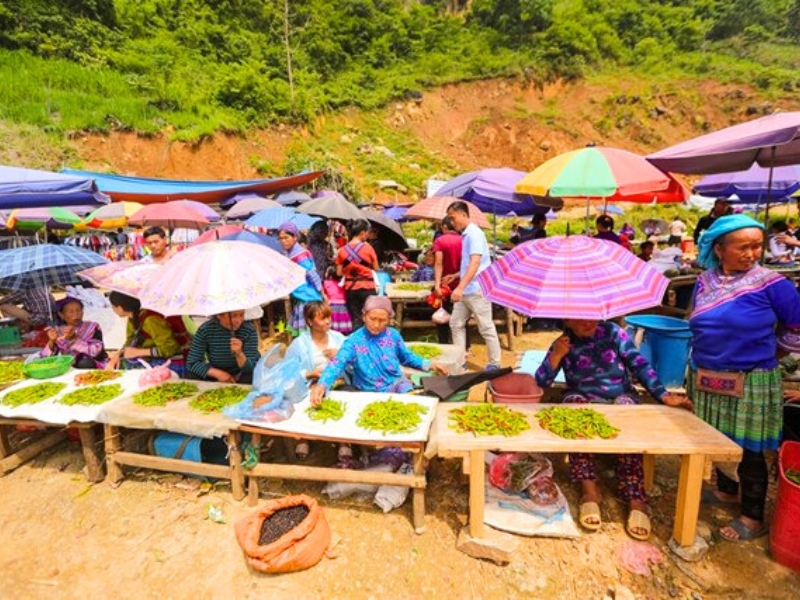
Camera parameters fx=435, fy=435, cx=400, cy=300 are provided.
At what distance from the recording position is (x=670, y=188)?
458 cm

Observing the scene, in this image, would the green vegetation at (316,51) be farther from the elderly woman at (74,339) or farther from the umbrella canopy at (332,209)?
the elderly woman at (74,339)

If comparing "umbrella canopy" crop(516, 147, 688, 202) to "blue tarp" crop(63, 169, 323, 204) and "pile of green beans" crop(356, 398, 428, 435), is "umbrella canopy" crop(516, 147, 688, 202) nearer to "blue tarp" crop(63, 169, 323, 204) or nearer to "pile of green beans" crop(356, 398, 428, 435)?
"pile of green beans" crop(356, 398, 428, 435)

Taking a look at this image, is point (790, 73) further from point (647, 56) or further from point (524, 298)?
point (524, 298)

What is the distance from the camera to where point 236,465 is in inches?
120

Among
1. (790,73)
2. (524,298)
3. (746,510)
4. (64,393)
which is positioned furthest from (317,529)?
(790,73)

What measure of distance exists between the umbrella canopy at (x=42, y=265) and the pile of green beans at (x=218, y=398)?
2307 mm

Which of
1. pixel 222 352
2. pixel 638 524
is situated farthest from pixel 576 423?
pixel 222 352

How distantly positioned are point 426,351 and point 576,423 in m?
2.07

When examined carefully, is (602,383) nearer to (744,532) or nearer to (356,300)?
(744,532)

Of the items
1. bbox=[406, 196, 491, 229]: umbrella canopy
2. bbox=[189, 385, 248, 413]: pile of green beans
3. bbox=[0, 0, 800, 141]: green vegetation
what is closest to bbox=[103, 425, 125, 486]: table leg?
bbox=[189, 385, 248, 413]: pile of green beans

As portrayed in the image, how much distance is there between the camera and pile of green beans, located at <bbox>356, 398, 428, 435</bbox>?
271 cm

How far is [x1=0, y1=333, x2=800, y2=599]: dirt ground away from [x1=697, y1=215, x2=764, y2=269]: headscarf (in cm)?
167

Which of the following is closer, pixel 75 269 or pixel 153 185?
pixel 75 269

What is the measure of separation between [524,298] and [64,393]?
3616mm
